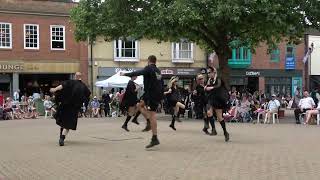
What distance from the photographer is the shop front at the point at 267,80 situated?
1843 inches

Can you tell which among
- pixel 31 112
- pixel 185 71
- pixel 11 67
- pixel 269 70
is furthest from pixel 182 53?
pixel 31 112

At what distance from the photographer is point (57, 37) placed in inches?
1513

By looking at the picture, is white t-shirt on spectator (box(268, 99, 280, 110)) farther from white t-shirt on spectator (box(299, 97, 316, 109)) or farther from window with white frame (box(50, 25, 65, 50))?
window with white frame (box(50, 25, 65, 50))

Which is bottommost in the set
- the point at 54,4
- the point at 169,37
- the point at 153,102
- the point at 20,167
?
the point at 20,167

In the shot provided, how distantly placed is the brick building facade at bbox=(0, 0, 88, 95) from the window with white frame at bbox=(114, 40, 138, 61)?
2612 millimetres

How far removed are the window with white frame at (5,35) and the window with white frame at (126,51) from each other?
7788 millimetres

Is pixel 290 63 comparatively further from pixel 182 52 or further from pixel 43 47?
pixel 43 47

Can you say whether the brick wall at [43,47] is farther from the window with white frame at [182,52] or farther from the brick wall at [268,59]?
the brick wall at [268,59]

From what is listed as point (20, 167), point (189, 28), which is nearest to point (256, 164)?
point (20, 167)

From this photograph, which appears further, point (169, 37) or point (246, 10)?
point (169, 37)

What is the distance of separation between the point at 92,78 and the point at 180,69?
24.9 ft

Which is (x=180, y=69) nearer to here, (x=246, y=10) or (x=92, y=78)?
(x=92, y=78)

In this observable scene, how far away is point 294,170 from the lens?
8938 mm

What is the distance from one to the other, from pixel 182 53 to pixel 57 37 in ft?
33.8
